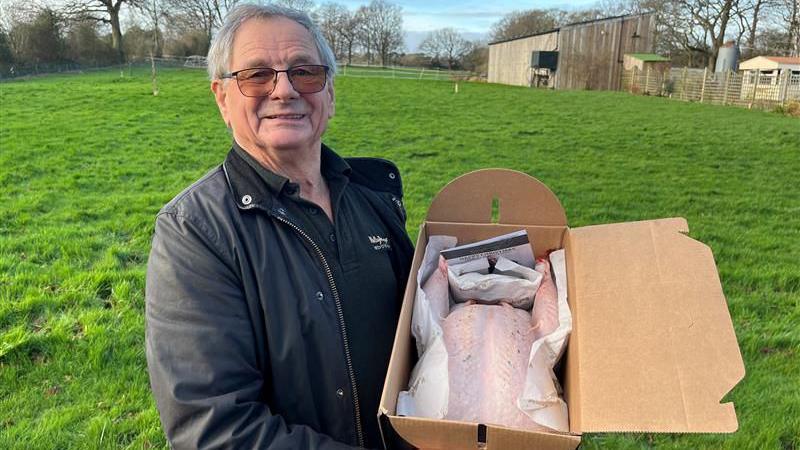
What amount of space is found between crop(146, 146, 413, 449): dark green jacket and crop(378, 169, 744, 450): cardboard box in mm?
202

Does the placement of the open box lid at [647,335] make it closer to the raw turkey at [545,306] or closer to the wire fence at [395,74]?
the raw turkey at [545,306]

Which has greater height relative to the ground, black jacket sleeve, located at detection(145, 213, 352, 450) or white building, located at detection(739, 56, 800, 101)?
white building, located at detection(739, 56, 800, 101)

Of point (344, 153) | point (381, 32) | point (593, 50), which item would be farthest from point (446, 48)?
point (344, 153)

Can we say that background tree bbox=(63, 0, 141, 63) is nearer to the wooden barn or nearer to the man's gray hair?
the wooden barn

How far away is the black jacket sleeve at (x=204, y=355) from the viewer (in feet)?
4.29

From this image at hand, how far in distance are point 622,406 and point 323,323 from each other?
0.76 meters

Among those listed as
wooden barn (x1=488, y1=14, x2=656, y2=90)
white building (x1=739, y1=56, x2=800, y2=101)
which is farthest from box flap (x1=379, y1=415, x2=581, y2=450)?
wooden barn (x1=488, y1=14, x2=656, y2=90)

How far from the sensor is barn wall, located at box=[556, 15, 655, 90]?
1369 inches

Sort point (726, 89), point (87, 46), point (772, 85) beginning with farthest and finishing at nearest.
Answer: point (87, 46) → point (726, 89) → point (772, 85)

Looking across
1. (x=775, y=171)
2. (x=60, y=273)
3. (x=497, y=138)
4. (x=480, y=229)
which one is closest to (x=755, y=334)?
(x=480, y=229)

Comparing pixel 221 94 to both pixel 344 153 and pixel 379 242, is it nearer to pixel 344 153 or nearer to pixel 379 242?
pixel 379 242

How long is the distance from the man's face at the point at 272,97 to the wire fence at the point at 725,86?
23.4 meters

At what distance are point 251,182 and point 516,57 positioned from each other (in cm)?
4490

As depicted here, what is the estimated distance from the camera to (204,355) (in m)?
1.33
